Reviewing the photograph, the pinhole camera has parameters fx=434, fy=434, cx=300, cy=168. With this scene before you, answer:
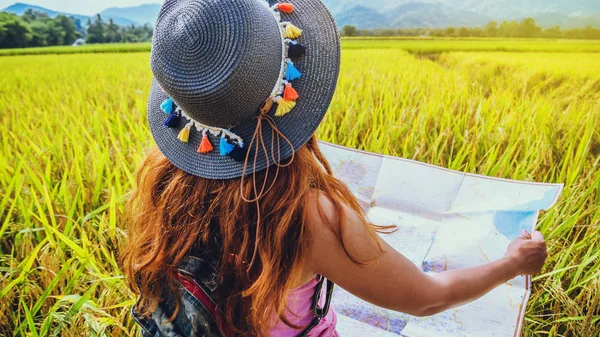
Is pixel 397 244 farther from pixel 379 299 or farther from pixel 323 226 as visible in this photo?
pixel 323 226

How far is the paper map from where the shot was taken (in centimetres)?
111

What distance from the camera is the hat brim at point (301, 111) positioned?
676mm

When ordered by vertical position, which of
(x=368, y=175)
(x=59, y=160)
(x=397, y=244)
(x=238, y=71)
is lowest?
(x=59, y=160)

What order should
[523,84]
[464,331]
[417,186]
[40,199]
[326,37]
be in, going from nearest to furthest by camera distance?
[326,37] < [464,331] < [417,186] < [40,199] < [523,84]

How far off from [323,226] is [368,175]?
775mm

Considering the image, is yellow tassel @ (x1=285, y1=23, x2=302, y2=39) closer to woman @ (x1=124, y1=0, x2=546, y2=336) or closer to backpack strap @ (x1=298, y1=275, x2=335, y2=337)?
woman @ (x1=124, y1=0, x2=546, y2=336)

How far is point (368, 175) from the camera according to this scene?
1425 mm

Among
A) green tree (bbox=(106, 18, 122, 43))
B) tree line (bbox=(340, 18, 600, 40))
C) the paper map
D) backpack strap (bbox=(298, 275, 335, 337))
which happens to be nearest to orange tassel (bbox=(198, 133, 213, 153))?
backpack strap (bbox=(298, 275, 335, 337))

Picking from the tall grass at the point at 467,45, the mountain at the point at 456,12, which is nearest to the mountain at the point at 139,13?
the mountain at the point at 456,12

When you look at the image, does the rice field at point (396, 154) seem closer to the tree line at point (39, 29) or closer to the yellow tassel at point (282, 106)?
the tree line at point (39, 29)

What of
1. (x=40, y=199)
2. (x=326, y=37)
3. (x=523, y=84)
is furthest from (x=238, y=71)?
(x=523, y=84)

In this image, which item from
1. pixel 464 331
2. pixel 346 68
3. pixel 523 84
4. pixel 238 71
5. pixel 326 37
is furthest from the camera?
pixel 346 68

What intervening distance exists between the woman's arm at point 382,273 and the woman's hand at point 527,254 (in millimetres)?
37

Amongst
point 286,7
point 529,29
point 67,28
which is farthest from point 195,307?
point 67,28
